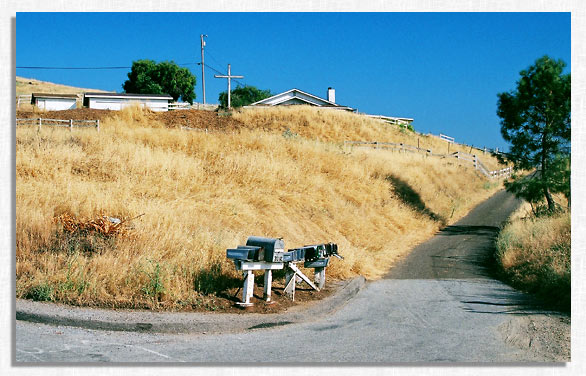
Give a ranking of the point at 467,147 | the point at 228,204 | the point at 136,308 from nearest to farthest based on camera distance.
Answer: the point at 136,308
the point at 228,204
the point at 467,147

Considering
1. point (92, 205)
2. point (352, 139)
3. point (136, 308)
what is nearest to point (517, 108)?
point (92, 205)

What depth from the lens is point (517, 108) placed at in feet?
65.3

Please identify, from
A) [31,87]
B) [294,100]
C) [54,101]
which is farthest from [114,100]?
[31,87]

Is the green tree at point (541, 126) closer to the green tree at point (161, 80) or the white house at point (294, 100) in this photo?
the white house at point (294, 100)

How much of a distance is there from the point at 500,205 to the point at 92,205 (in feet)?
68.6

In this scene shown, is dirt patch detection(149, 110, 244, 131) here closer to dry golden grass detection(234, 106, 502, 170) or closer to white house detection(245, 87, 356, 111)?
dry golden grass detection(234, 106, 502, 170)

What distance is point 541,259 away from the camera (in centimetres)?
1148

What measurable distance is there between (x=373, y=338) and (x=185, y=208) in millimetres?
6425

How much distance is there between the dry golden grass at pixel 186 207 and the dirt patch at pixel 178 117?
46.9 ft

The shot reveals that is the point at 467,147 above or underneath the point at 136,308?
above

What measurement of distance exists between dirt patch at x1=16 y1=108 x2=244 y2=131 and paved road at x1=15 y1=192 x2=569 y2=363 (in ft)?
84.8

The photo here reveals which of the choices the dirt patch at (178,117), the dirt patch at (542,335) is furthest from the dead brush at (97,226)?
the dirt patch at (178,117)

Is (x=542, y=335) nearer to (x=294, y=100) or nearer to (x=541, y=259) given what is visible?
(x=541, y=259)

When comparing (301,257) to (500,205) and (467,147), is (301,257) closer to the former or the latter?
(500,205)
